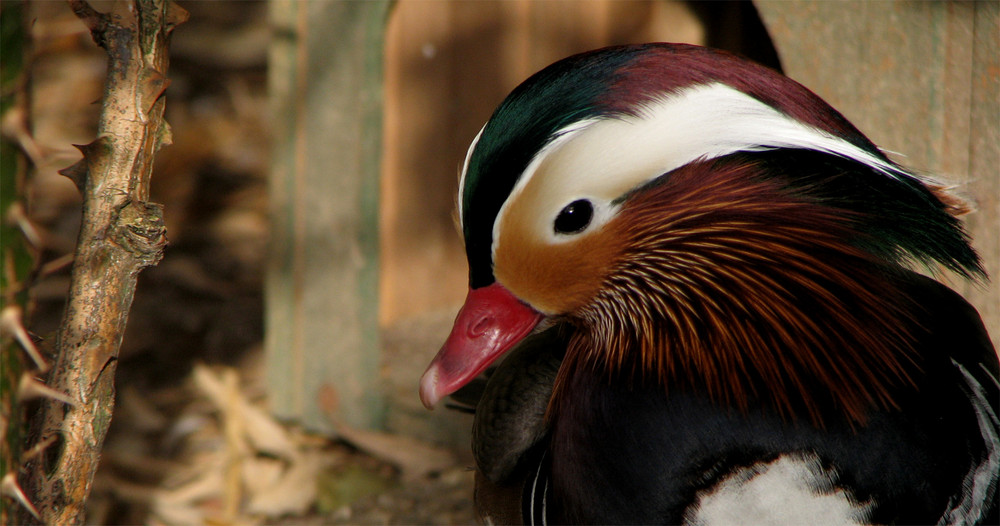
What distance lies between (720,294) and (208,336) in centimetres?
187

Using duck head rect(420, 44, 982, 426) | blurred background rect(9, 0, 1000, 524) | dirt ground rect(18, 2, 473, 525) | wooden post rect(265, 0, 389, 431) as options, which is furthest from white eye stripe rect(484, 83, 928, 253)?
wooden post rect(265, 0, 389, 431)

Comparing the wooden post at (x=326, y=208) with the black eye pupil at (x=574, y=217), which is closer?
the black eye pupil at (x=574, y=217)

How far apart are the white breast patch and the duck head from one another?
0.25 ft

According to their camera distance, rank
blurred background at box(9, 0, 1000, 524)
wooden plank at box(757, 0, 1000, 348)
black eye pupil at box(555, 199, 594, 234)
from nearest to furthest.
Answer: black eye pupil at box(555, 199, 594, 234), wooden plank at box(757, 0, 1000, 348), blurred background at box(9, 0, 1000, 524)

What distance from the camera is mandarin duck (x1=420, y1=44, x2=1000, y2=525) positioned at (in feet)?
3.96

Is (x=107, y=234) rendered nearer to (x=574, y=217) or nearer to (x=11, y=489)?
(x=11, y=489)

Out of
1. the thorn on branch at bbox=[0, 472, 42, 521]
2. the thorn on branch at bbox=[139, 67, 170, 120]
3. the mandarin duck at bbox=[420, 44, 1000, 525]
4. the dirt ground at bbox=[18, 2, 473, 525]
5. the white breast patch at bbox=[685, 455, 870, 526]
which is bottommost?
the dirt ground at bbox=[18, 2, 473, 525]

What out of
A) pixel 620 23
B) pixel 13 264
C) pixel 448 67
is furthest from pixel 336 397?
pixel 13 264

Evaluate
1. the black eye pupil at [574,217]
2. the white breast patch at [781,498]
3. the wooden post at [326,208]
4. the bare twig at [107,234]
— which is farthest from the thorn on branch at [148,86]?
the wooden post at [326,208]

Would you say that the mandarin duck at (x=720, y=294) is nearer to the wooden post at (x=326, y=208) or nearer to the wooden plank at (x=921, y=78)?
the wooden plank at (x=921, y=78)

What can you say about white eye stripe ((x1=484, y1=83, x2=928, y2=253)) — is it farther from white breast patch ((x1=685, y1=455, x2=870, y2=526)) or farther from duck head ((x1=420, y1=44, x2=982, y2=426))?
white breast patch ((x1=685, y1=455, x2=870, y2=526))

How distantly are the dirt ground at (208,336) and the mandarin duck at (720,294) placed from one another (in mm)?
538

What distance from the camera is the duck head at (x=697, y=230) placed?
1.20m

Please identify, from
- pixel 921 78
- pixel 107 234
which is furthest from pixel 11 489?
pixel 921 78
